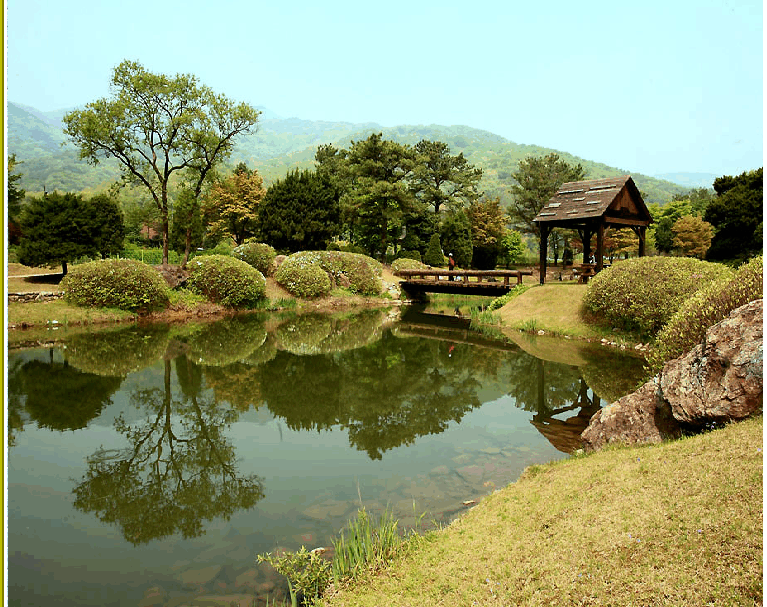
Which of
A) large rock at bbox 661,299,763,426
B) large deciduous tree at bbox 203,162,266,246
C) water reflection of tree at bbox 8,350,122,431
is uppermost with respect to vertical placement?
large deciduous tree at bbox 203,162,266,246

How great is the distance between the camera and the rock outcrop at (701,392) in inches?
202

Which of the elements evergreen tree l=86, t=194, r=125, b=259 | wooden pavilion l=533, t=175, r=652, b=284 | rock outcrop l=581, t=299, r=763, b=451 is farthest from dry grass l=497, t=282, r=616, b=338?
evergreen tree l=86, t=194, r=125, b=259

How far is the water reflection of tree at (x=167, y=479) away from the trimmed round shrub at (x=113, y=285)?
47.8 feet

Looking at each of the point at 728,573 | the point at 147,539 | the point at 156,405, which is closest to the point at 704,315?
the point at 728,573

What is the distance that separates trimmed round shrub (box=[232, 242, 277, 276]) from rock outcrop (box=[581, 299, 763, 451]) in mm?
27300

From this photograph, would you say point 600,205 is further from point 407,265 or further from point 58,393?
point 58,393

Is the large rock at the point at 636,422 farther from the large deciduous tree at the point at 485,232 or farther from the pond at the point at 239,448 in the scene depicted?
the large deciduous tree at the point at 485,232

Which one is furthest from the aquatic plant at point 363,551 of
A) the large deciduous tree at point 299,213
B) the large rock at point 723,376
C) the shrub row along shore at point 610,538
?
the large deciduous tree at point 299,213

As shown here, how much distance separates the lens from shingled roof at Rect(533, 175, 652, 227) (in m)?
21.7

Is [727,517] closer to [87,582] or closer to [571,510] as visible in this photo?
[571,510]

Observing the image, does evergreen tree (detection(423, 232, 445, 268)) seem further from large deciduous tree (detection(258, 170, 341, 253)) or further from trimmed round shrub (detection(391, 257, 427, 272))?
large deciduous tree (detection(258, 170, 341, 253))

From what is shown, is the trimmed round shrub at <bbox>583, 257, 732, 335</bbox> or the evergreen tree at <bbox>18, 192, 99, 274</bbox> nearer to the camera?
the trimmed round shrub at <bbox>583, 257, 732, 335</bbox>

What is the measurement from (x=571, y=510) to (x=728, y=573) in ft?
4.90

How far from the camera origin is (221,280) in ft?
83.9
